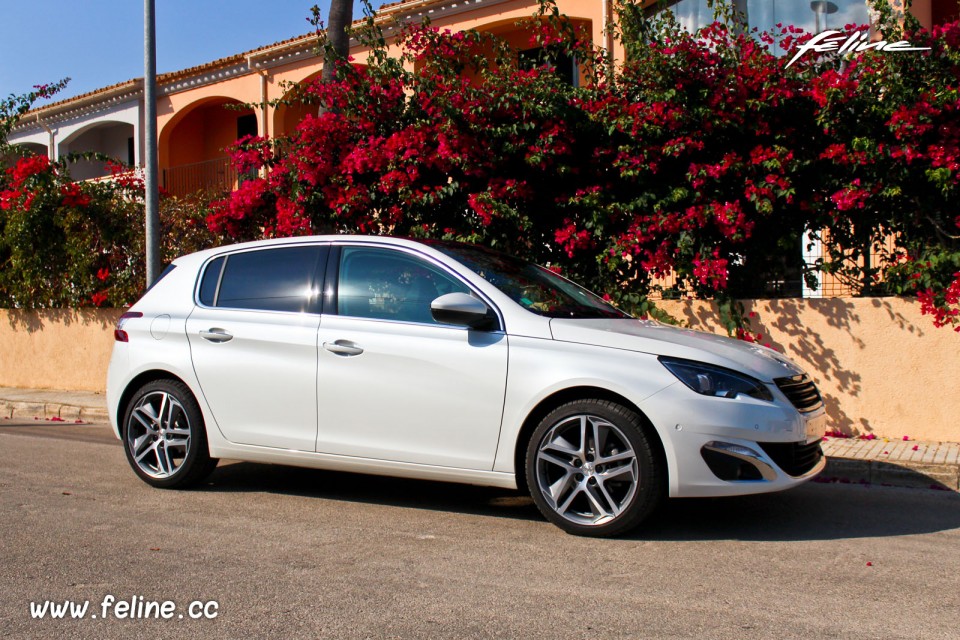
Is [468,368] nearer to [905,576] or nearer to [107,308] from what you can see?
[905,576]

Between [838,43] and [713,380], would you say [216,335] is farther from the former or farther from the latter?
[838,43]

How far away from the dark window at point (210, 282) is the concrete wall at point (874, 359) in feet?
16.0

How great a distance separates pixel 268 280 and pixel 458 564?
2580 mm

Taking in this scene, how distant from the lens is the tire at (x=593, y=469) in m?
4.88

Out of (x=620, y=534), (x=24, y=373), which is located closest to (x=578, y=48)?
(x=620, y=534)

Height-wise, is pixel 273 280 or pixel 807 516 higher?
pixel 273 280

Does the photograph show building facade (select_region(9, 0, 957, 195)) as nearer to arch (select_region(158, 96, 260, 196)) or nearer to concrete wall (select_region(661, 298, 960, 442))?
arch (select_region(158, 96, 260, 196))

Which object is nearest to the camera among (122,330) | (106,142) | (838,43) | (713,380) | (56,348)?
(713,380)

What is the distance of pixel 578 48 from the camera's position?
9398 mm

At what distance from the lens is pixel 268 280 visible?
623cm

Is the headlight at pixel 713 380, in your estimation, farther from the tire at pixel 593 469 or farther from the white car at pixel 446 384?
the tire at pixel 593 469

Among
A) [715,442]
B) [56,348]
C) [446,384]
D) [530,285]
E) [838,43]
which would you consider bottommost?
[715,442]

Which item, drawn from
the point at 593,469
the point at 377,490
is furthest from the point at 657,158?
the point at 593,469

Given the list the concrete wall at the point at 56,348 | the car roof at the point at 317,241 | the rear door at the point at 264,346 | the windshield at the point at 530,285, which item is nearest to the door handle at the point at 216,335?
the rear door at the point at 264,346
